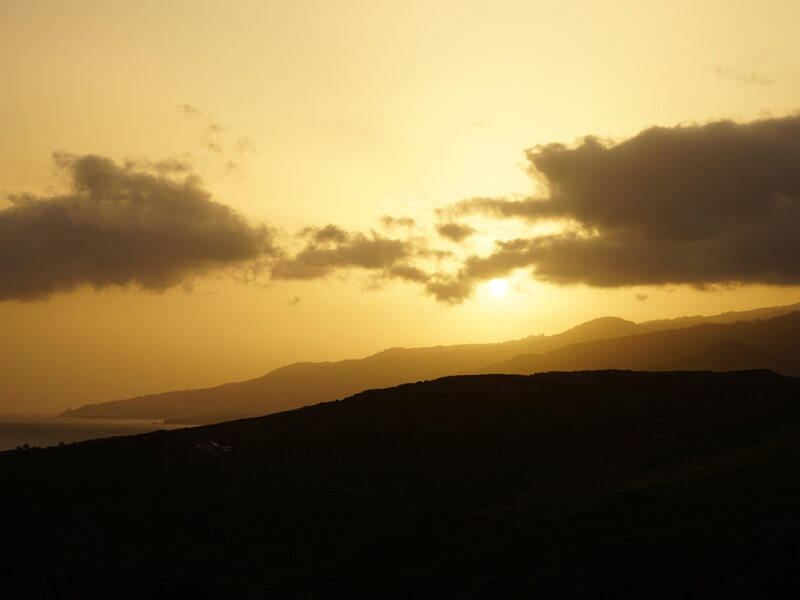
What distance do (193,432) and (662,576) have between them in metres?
85.8

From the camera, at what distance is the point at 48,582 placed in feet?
199

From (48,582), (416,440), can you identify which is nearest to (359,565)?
(48,582)

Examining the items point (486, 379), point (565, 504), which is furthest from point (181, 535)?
point (486, 379)

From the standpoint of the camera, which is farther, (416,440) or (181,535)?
(416,440)

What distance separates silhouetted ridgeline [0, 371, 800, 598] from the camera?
50.6m

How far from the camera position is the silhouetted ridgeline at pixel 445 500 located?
166ft

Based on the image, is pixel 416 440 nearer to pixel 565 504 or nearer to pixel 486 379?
pixel 486 379

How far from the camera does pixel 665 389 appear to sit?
119188 mm

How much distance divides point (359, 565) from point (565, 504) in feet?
66.4

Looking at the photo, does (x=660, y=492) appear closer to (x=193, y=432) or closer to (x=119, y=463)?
(x=119, y=463)

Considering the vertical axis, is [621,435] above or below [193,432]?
below

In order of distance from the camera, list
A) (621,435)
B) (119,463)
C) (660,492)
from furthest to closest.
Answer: (621,435) → (119,463) → (660,492)

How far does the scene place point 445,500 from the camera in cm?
8938

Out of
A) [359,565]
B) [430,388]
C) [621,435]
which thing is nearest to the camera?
[359,565]
